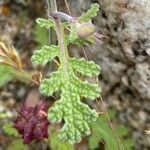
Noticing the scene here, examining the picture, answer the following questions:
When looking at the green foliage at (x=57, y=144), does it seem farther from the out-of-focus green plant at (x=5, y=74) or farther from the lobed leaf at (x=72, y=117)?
the lobed leaf at (x=72, y=117)

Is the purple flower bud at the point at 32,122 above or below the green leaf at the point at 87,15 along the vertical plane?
below

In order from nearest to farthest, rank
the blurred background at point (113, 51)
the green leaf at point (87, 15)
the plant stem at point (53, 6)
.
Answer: the green leaf at point (87, 15)
the plant stem at point (53, 6)
the blurred background at point (113, 51)

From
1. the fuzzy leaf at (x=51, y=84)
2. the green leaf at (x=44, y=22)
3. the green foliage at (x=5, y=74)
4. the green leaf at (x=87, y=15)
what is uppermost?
the green leaf at (x=87, y=15)

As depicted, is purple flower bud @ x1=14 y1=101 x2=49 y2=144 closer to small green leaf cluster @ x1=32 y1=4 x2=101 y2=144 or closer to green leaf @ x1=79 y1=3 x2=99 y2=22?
small green leaf cluster @ x1=32 y1=4 x2=101 y2=144

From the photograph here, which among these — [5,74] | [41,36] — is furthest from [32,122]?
[41,36]

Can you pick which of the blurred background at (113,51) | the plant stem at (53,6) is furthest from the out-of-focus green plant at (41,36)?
the plant stem at (53,6)

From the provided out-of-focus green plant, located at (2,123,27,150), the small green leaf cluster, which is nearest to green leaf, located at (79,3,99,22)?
the small green leaf cluster
